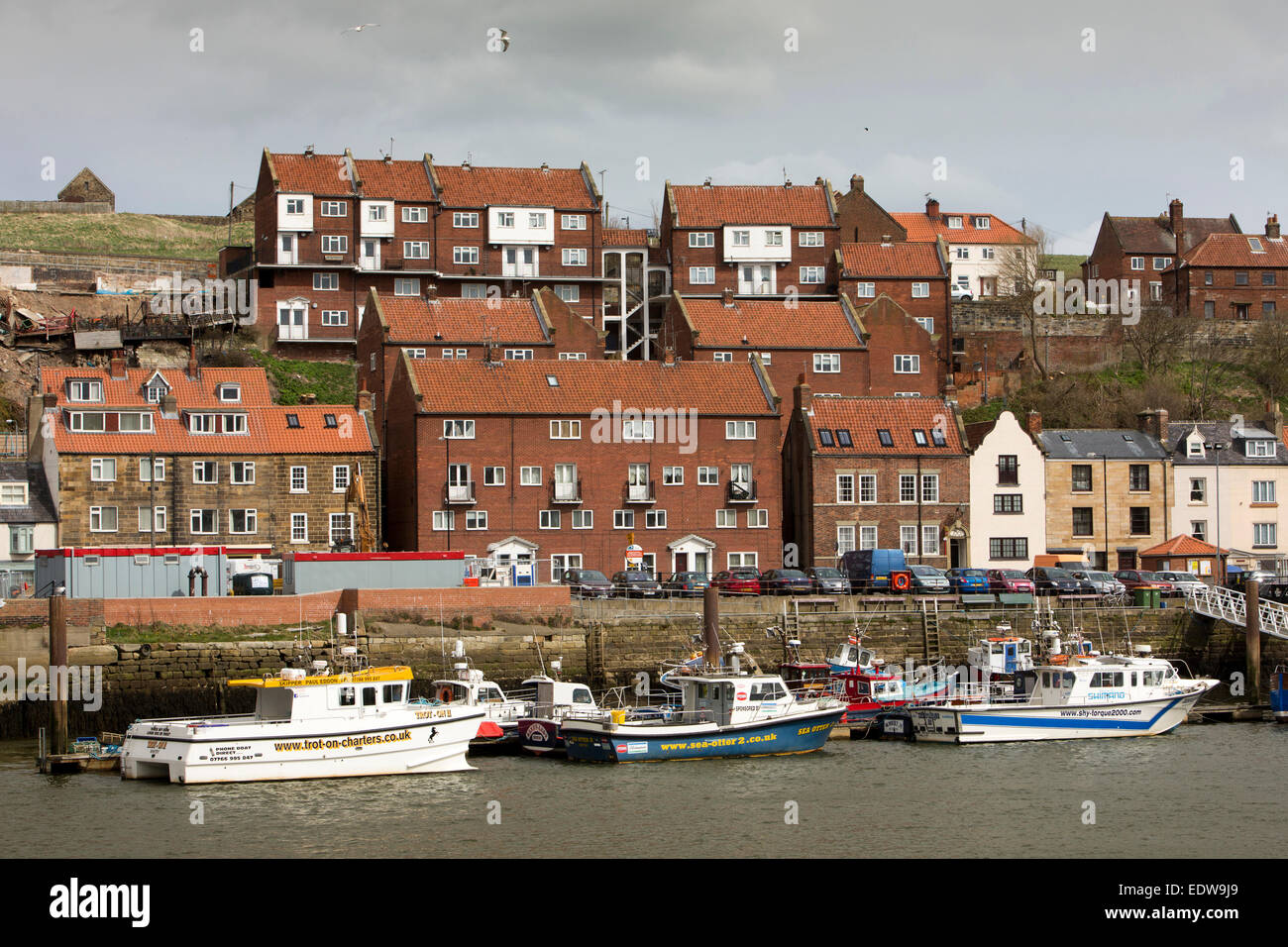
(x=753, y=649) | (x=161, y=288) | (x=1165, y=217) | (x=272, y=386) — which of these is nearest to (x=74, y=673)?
(x=753, y=649)

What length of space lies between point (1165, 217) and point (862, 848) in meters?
79.9

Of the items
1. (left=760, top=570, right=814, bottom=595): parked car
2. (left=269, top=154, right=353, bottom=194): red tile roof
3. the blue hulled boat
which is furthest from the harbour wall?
(left=269, top=154, right=353, bottom=194): red tile roof

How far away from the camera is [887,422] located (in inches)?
2525

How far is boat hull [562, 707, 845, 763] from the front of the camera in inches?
1496

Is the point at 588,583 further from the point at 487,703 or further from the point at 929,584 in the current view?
the point at 487,703

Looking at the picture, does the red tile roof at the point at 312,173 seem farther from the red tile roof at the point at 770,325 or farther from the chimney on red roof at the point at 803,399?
the chimney on red roof at the point at 803,399

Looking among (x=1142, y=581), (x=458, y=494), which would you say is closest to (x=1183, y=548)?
(x=1142, y=581)

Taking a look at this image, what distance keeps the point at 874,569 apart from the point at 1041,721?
14.7m

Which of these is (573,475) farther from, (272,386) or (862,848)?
(862,848)

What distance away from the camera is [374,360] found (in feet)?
229

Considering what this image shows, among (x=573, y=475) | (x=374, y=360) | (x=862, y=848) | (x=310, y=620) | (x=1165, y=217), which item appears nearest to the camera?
(x=862, y=848)
